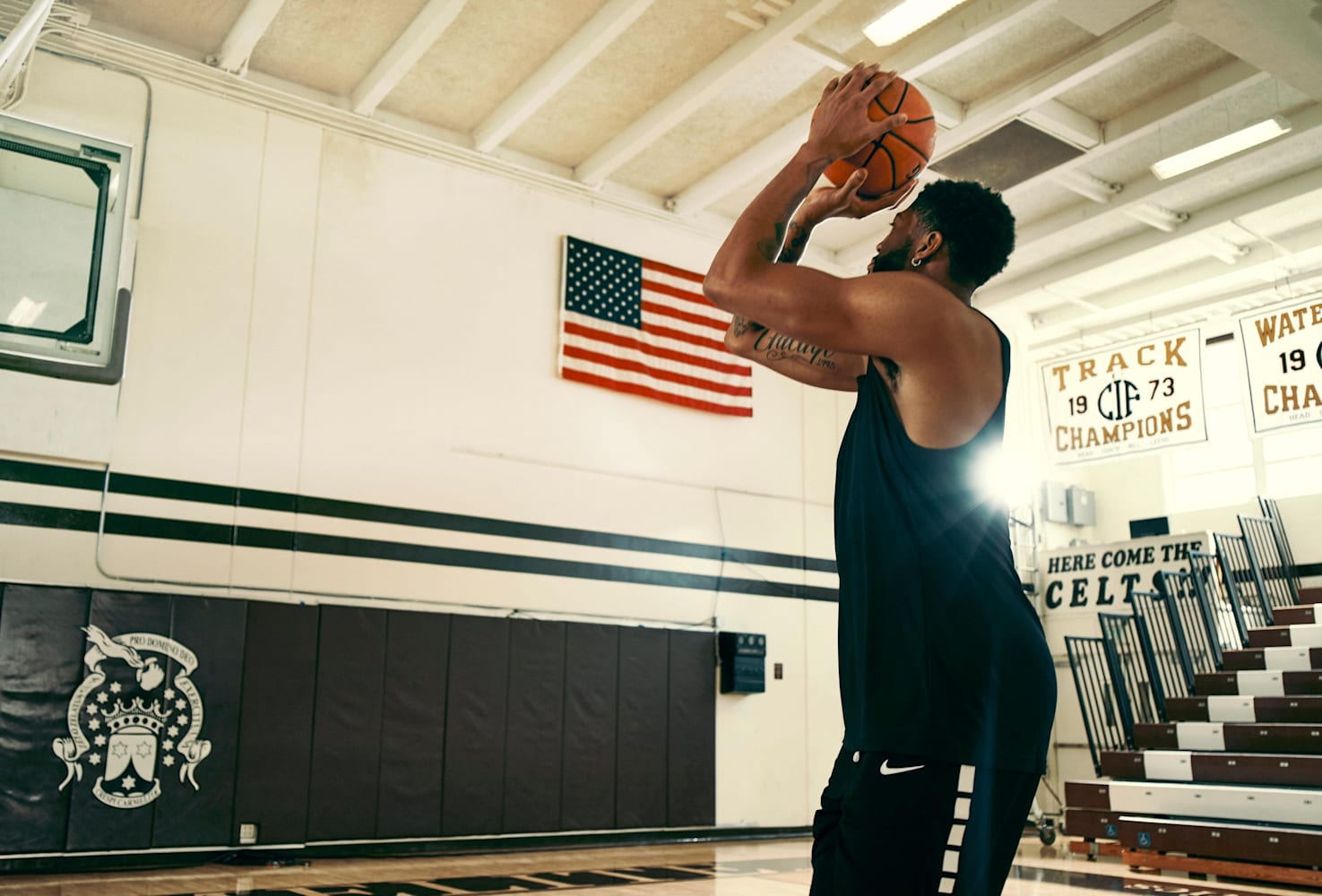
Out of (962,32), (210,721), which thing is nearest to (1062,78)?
(962,32)

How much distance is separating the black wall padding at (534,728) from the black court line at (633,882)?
1333mm

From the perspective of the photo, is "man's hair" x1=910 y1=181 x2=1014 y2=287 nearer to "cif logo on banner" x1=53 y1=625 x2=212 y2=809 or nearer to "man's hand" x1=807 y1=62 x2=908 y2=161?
"man's hand" x1=807 y1=62 x2=908 y2=161

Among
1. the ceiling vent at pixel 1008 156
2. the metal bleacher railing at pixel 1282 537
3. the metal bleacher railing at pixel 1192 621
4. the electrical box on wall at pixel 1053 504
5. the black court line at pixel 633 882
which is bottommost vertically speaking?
the black court line at pixel 633 882

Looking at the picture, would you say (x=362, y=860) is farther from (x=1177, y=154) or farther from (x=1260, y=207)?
(x=1260, y=207)

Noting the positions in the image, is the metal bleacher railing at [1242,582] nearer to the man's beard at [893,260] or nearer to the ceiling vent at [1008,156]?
the ceiling vent at [1008,156]

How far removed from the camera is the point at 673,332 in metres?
10.0

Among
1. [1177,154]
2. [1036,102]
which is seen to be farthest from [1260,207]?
[1036,102]

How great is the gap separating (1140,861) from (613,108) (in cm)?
662

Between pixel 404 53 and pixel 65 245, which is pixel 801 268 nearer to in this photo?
pixel 65 245

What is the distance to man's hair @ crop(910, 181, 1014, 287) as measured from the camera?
1971 mm

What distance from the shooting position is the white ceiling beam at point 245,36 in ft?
23.8

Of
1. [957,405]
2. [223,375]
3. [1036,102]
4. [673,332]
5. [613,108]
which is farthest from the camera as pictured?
[673,332]

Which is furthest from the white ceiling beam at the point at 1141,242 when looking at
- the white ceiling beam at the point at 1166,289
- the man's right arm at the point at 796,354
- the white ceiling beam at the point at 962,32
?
the man's right arm at the point at 796,354

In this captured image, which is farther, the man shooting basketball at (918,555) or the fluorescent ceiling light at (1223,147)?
the fluorescent ceiling light at (1223,147)
